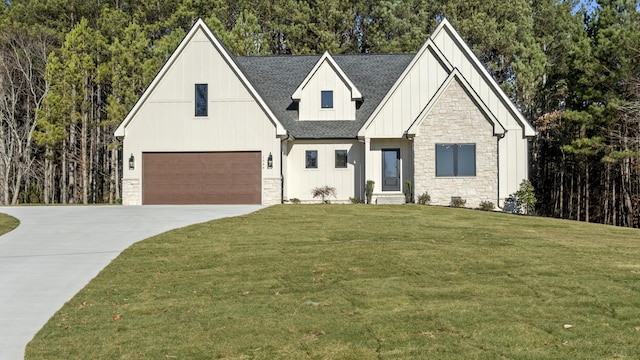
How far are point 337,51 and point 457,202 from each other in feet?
79.3

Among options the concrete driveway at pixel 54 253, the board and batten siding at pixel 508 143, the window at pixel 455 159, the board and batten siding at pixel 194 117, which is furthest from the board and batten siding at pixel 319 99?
the concrete driveway at pixel 54 253

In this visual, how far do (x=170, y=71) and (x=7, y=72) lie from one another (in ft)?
58.7

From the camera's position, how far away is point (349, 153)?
28750 mm

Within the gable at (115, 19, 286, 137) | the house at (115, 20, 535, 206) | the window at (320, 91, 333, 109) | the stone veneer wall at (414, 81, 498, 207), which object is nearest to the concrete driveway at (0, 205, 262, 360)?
the house at (115, 20, 535, 206)

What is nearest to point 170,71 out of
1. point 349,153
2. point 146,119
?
point 146,119

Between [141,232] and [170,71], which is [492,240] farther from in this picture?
[170,71]

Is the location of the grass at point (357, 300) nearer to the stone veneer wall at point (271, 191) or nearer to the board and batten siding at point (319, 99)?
the stone veneer wall at point (271, 191)

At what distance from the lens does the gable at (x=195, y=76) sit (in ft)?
89.5

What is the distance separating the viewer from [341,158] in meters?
28.8

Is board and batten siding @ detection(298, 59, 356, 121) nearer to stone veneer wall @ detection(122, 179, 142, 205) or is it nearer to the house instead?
the house

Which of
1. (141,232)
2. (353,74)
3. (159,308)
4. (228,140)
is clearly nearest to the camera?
(159,308)

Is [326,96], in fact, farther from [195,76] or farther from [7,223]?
[7,223]

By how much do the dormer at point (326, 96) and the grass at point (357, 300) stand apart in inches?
595

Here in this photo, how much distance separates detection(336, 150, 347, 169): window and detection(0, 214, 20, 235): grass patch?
1403 cm
